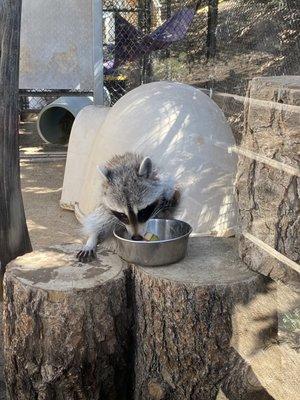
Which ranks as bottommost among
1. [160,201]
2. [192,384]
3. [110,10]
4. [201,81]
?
[192,384]

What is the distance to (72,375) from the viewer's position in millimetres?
2637

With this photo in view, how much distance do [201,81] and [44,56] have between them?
2640mm

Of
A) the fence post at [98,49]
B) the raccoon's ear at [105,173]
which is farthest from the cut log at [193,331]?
the fence post at [98,49]

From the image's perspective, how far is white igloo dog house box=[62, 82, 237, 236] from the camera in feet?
13.7

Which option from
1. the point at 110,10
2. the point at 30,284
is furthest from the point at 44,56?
the point at 30,284

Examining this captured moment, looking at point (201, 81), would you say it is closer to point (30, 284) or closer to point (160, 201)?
point (160, 201)

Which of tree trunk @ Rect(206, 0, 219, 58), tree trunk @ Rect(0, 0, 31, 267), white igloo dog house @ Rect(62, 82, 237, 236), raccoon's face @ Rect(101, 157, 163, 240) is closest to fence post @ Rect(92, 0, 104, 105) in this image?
tree trunk @ Rect(206, 0, 219, 58)

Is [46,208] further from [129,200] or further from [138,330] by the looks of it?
[138,330]

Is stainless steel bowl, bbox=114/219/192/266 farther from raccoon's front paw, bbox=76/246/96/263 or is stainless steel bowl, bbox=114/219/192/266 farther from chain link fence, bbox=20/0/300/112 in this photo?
chain link fence, bbox=20/0/300/112

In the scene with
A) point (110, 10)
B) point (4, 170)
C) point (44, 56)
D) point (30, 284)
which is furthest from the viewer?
point (110, 10)

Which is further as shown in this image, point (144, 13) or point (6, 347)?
point (144, 13)

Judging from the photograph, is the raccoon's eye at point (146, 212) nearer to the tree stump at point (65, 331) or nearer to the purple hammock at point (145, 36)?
the tree stump at point (65, 331)

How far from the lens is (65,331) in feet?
8.45

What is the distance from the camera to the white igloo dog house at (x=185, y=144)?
13.7 feet
